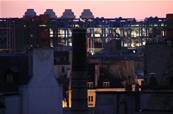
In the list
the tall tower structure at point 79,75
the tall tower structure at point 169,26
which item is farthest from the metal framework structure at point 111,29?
the tall tower structure at point 79,75

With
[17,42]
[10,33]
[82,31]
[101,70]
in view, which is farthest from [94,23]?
[82,31]

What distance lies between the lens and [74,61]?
3023 centimetres

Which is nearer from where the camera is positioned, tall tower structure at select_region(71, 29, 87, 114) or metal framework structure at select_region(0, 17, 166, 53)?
tall tower structure at select_region(71, 29, 87, 114)

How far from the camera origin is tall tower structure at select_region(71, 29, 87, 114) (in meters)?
29.4

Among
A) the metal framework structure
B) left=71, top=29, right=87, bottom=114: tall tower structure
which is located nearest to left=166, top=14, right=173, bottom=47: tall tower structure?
left=71, top=29, right=87, bottom=114: tall tower structure

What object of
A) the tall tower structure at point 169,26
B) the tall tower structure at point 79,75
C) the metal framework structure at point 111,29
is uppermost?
the metal framework structure at point 111,29

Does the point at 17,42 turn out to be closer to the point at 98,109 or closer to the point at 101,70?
the point at 101,70

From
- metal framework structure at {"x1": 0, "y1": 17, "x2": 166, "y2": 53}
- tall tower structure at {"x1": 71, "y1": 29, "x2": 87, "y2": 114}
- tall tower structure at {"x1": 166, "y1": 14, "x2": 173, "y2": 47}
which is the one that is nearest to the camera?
tall tower structure at {"x1": 71, "y1": 29, "x2": 87, "y2": 114}

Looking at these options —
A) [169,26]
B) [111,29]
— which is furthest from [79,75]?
[111,29]

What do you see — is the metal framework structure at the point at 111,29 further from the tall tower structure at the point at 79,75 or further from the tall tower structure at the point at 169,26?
the tall tower structure at the point at 79,75

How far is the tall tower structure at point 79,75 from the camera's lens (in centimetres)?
2942

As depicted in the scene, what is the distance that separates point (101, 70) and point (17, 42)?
29.3 metres

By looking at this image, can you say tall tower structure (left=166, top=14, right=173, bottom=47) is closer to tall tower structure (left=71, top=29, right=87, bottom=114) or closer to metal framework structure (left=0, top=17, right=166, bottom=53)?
tall tower structure (left=71, top=29, right=87, bottom=114)

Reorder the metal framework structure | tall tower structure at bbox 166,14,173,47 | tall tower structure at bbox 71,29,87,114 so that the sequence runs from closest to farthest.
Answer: tall tower structure at bbox 71,29,87,114, tall tower structure at bbox 166,14,173,47, the metal framework structure
